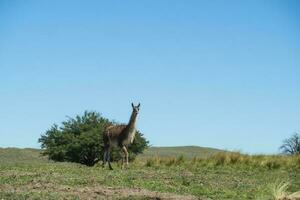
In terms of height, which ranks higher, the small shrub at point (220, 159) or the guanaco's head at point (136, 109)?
the guanaco's head at point (136, 109)

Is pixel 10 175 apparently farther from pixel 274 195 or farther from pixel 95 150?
pixel 95 150

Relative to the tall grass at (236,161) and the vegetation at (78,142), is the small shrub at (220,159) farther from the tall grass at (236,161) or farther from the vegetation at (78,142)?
the vegetation at (78,142)

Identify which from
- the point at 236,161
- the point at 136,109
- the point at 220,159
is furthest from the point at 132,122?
the point at 236,161

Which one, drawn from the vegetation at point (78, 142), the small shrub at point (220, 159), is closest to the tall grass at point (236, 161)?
the small shrub at point (220, 159)

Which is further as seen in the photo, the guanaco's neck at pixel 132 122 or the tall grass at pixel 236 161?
the tall grass at pixel 236 161

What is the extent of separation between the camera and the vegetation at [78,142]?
3622 cm

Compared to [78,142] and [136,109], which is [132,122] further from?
[78,142]

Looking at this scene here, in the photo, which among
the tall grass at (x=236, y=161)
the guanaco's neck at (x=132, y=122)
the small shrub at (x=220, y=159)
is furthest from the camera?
the small shrub at (x=220, y=159)

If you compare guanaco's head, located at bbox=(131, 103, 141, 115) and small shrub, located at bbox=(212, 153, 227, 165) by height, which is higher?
guanaco's head, located at bbox=(131, 103, 141, 115)

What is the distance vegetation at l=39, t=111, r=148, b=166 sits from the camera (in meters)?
36.2

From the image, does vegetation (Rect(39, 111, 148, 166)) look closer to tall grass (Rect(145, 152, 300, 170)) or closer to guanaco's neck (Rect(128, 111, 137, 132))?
tall grass (Rect(145, 152, 300, 170))

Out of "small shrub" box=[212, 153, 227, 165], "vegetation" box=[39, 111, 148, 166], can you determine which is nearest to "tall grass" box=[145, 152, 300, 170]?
"small shrub" box=[212, 153, 227, 165]

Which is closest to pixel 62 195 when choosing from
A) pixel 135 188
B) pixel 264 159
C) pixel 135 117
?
pixel 135 188

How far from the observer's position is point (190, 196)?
1488 cm
